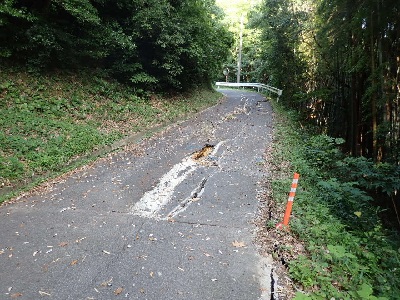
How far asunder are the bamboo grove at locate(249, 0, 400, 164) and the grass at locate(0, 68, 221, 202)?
265 inches

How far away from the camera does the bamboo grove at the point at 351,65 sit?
6.76 meters

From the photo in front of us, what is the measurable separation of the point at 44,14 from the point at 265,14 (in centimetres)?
1230

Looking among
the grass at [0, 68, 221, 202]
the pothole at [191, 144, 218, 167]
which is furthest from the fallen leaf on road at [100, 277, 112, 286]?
the pothole at [191, 144, 218, 167]

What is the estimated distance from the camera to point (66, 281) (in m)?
3.92

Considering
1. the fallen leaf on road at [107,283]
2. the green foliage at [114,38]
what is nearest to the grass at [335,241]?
the fallen leaf on road at [107,283]

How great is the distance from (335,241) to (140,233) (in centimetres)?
322

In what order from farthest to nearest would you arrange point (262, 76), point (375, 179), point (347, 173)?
point (262, 76) → point (347, 173) → point (375, 179)

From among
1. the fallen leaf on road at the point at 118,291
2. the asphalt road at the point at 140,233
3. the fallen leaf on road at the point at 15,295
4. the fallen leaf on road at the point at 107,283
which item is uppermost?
the asphalt road at the point at 140,233

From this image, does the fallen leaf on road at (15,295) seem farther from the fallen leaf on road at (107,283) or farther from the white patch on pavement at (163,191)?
the white patch on pavement at (163,191)

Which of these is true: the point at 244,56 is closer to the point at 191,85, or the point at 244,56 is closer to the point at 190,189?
the point at 191,85

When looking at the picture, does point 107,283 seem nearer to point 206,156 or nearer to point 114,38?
point 206,156

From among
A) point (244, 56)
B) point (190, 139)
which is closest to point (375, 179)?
point (190, 139)

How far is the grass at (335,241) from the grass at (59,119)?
5645 millimetres

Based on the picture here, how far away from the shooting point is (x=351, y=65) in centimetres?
850
